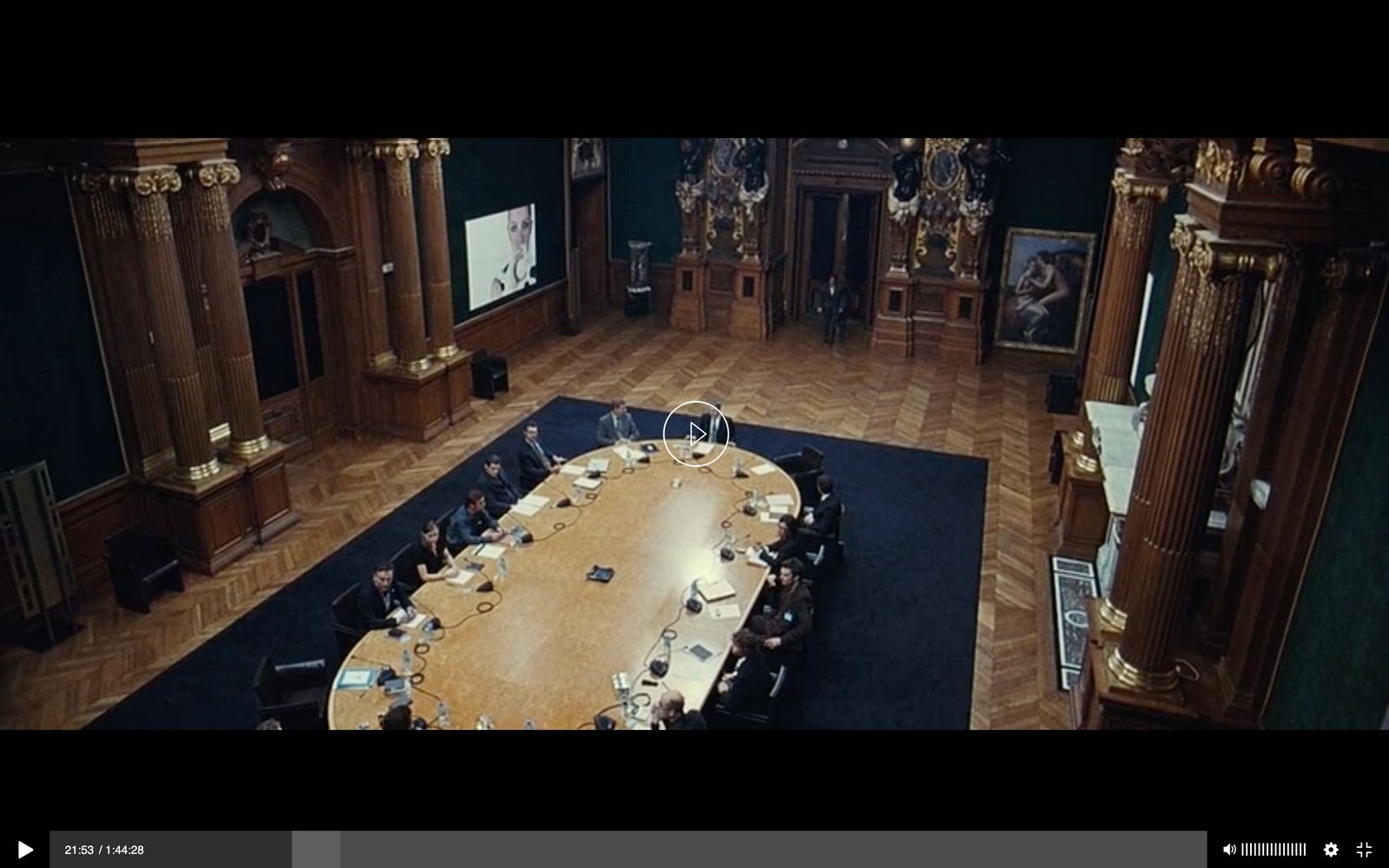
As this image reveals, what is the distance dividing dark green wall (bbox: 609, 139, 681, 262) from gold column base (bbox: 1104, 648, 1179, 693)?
12578 millimetres

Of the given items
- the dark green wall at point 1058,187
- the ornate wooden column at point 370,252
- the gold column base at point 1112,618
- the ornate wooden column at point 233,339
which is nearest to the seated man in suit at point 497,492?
the ornate wooden column at point 233,339

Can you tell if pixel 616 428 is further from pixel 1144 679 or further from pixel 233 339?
pixel 1144 679

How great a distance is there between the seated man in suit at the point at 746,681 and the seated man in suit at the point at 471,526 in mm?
2465

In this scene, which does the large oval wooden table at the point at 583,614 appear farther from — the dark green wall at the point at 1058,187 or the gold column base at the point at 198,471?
the dark green wall at the point at 1058,187

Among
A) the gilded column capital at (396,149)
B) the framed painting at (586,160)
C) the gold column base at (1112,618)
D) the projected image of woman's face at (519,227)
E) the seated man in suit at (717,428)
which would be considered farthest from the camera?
the framed painting at (586,160)

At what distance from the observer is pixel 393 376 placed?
11.4 meters

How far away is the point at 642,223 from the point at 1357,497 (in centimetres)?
1400

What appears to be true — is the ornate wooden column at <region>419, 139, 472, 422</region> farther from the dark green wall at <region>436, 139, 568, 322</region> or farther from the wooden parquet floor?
the dark green wall at <region>436, 139, 568, 322</region>

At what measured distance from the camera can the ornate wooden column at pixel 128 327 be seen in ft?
25.8

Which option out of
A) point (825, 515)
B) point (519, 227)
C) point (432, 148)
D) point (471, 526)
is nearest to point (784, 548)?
point (825, 515)

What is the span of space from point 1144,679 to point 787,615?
241 centimetres

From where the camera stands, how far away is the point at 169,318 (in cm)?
814

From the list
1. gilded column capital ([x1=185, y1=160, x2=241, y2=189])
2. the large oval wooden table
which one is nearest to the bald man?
the large oval wooden table

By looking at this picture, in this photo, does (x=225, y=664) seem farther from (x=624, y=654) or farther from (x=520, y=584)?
(x=624, y=654)
